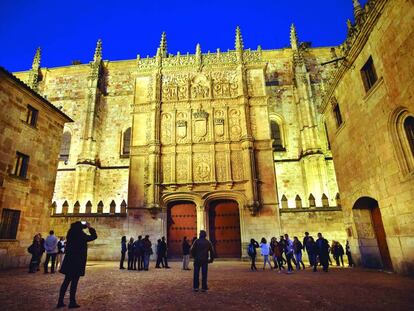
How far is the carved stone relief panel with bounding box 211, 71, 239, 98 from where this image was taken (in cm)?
1936

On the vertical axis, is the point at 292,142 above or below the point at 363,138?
above

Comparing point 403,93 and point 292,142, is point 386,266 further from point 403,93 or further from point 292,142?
point 292,142

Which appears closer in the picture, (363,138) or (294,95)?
(363,138)

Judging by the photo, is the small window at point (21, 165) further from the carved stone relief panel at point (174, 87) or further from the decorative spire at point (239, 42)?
the decorative spire at point (239, 42)

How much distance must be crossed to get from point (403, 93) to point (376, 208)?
5.77 meters

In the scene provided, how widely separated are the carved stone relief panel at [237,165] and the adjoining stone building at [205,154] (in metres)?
0.07

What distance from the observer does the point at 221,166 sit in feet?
57.2

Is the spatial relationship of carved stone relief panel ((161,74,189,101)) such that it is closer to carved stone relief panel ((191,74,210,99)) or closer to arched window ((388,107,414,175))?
carved stone relief panel ((191,74,210,99))

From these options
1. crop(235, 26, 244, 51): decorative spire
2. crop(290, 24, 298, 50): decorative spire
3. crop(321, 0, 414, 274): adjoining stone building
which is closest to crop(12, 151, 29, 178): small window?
crop(321, 0, 414, 274): adjoining stone building

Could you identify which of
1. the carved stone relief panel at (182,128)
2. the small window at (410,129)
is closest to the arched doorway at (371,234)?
the small window at (410,129)

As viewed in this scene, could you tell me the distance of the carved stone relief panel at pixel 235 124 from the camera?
714 inches

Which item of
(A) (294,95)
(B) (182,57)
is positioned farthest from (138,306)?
(A) (294,95)

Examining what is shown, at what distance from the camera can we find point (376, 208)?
11297mm

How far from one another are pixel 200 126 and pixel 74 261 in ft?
47.2
